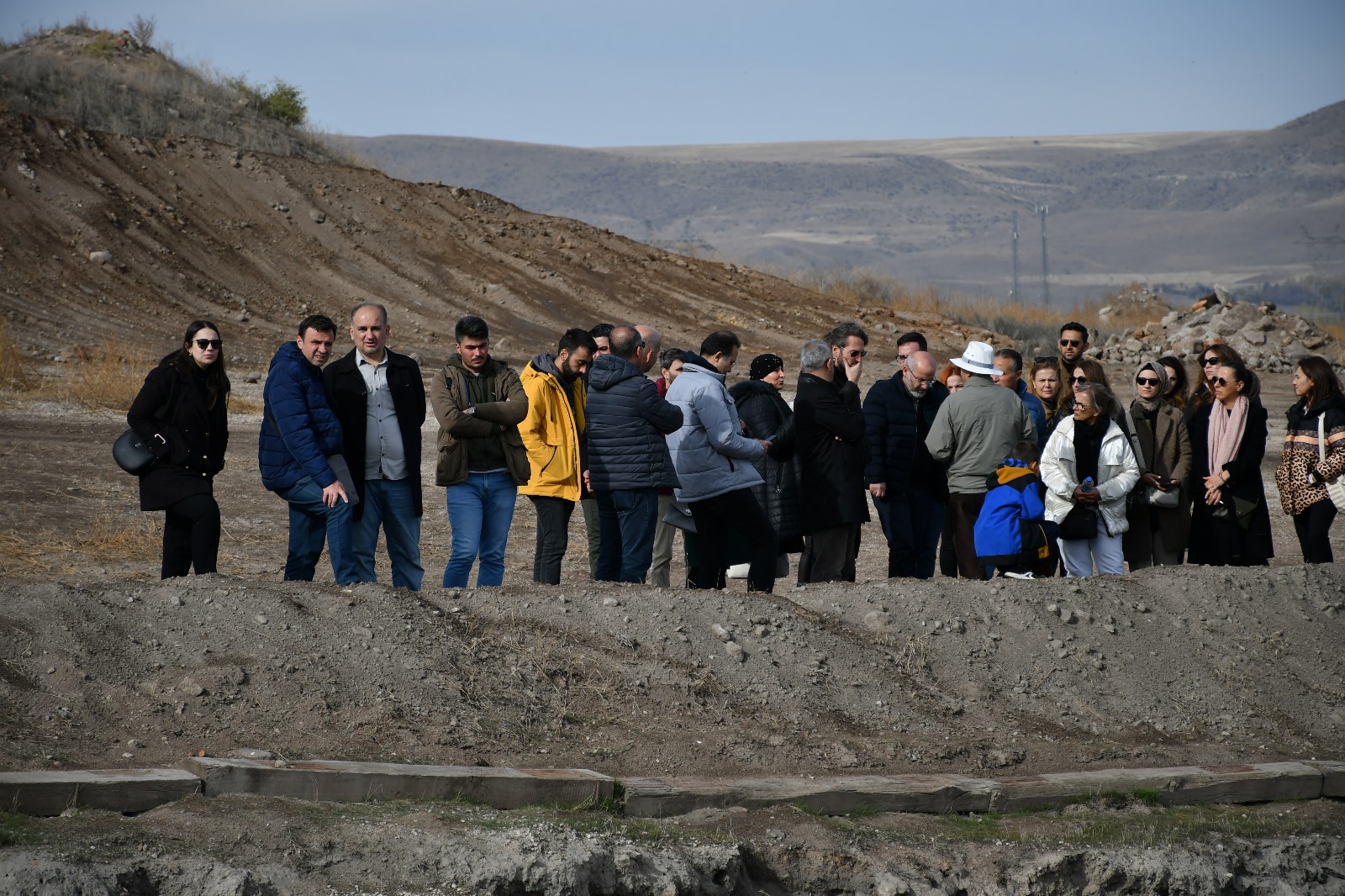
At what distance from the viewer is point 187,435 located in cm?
691

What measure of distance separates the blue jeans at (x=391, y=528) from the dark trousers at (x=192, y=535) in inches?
28.9

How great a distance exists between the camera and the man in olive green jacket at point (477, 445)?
24.5 ft

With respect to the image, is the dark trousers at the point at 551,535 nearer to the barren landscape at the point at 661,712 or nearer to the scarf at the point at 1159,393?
the barren landscape at the point at 661,712

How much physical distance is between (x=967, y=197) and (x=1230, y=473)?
4804 inches

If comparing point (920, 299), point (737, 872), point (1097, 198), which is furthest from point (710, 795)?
point (1097, 198)

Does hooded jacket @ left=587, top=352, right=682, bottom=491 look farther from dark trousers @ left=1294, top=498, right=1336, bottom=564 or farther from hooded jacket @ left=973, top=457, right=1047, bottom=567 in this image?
dark trousers @ left=1294, top=498, right=1336, bottom=564

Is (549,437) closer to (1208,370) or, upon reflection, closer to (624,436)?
(624,436)

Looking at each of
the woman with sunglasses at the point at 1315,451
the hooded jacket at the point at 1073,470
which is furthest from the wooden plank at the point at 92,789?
the woman with sunglasses at the point at 1315,451

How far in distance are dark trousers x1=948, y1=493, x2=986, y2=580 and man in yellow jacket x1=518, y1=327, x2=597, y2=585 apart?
7.57 ft

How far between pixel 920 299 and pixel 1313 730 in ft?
98.9

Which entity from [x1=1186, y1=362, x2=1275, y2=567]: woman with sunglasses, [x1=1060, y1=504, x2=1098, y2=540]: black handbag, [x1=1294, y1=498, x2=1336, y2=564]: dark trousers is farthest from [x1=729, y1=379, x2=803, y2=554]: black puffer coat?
[x1=1294, y1=498, x2=1336, y2=564]: dark trousers

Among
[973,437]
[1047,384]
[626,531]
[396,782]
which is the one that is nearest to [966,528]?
[973,437]

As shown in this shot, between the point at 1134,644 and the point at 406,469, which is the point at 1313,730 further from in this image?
the point at 406,469

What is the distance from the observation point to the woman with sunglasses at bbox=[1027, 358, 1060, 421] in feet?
29.1
